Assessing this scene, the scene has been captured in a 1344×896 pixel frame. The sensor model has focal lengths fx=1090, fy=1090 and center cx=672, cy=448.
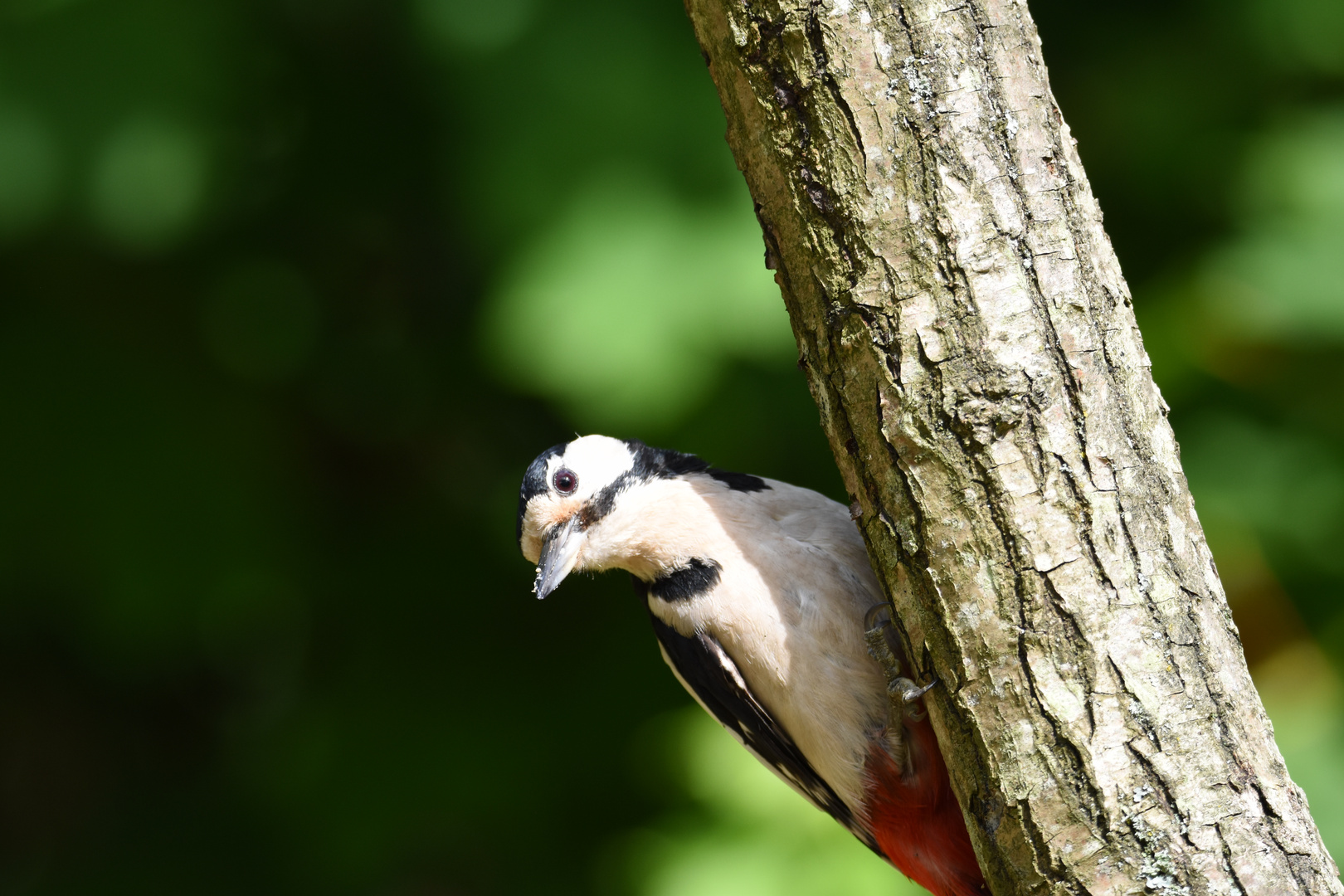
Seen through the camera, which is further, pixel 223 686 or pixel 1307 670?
pixel 223 686

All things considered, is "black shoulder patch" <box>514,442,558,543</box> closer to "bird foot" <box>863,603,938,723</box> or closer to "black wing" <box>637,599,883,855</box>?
"black wing" <box>637,599,883,855</box>

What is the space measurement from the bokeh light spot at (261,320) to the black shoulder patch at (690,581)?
2466 mm

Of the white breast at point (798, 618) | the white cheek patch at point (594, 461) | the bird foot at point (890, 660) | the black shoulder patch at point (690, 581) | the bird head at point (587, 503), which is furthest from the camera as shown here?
the white cheek patch at point (594, 461)

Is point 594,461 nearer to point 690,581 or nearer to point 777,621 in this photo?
point 690,581

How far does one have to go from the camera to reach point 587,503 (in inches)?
108

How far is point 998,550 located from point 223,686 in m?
4.14

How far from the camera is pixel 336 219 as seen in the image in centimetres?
430

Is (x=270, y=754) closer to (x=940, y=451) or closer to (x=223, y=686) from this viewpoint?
(x=223, y=686)

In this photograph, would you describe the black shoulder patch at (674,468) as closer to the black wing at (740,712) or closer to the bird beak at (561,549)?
the bird beak at (561,549)

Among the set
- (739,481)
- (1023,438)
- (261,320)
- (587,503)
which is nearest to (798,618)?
(739,481)

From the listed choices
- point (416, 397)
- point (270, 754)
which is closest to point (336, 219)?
point (416, 397)

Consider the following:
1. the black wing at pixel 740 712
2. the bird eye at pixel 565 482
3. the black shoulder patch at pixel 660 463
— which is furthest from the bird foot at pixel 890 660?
the bird eye at pixel 565 482

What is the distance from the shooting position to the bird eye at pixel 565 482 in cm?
277

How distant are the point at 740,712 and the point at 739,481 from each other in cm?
58
